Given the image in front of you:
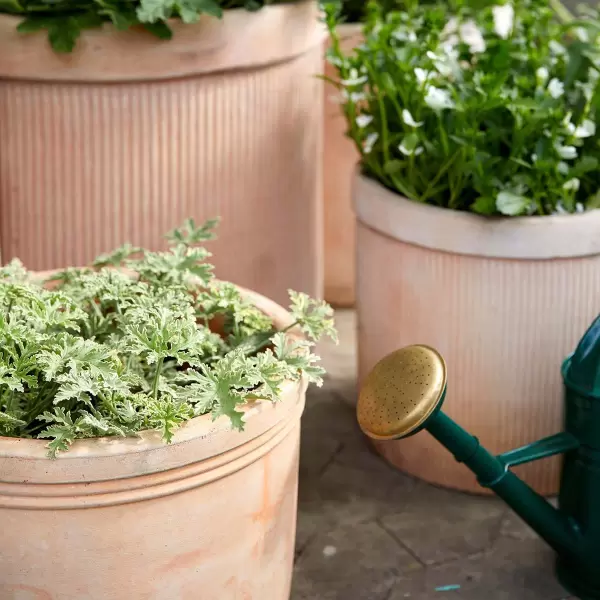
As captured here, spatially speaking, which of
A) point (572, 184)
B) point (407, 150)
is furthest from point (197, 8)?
point (572, 184)

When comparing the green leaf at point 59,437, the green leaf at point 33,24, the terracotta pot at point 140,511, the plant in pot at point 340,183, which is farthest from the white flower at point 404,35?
the green leaf at point 59,437

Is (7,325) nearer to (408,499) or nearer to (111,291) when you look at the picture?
(111,291)

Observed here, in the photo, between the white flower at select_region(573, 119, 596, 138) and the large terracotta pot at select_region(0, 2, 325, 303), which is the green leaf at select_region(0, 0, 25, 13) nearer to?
the large terracotta pot at select_region(0, 2, 325, 303)

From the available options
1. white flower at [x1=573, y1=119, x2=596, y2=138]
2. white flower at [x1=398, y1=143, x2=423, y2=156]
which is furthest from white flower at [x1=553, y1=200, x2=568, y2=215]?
white flower at [x1=398, y1=143, x2=423, y2=156]

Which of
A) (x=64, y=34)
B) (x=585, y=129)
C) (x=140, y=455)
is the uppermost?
(x=64, y=34)

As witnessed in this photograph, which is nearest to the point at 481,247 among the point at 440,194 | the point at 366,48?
the point at 440,194

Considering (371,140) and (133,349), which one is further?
(371,140)

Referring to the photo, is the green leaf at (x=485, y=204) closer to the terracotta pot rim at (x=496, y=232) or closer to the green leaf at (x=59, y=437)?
the terracotta pot rim at (x=496, y=232)

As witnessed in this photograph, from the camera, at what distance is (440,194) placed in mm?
1880

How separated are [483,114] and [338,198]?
906 millimetres

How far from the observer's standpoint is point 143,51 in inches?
71.8

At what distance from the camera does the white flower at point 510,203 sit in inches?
68.2

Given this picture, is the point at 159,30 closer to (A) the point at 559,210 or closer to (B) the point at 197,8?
(B) the point at 197,8

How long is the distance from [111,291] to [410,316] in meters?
0.63
